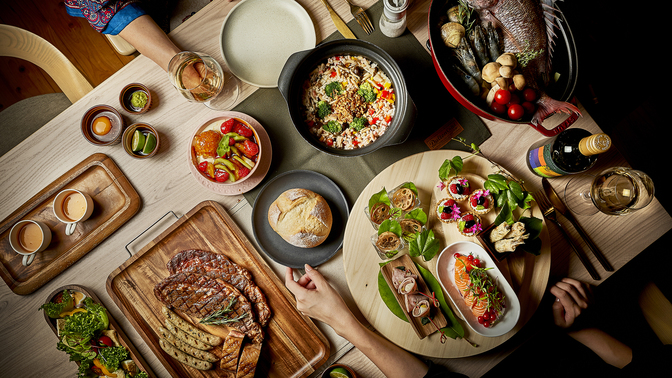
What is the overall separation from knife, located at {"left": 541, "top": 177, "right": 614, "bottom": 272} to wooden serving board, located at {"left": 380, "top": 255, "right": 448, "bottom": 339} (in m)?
0.78

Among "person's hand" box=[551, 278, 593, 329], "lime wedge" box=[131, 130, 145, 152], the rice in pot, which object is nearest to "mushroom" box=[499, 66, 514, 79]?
the rice in pot

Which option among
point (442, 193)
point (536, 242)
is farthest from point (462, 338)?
point (442, 193)

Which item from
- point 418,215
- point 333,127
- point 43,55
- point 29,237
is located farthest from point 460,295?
point 43,55

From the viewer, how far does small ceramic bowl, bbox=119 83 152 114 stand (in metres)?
1.65

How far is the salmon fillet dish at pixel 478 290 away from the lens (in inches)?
53.1

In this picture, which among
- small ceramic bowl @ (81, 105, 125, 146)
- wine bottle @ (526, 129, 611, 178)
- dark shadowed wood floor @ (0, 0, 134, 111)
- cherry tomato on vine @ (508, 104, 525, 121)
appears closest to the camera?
cherry tomato on vine @ (508, 104, 525, 121)

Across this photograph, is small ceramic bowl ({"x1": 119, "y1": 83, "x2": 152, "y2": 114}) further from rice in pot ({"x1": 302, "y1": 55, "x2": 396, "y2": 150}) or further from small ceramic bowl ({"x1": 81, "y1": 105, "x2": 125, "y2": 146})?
rice in pot ({"x1": 302, "y1": 55, "x2": 396, "y2": 150})

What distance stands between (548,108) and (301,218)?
1.21 meters

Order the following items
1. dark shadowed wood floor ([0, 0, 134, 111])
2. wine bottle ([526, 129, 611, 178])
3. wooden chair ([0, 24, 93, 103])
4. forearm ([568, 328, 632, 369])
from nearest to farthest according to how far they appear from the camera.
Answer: wine bottle ([526, 129, 611, 178]) < wooden chair ([0, 24, 93, 103]) < forearm ([568, 328, 632, 369]) < dark shadowed wood floor ([0, 0, 134, 111])

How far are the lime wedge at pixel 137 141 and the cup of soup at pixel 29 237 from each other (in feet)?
2.02

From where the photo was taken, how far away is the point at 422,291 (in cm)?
149

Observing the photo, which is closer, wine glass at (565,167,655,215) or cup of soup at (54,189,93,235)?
wine glass at (565,167,655,215)

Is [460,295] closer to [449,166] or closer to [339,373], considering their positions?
[449,166]

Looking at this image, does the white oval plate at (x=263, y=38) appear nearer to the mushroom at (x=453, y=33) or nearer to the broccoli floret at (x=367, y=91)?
the broccoli floret at (x=367, y=91)
